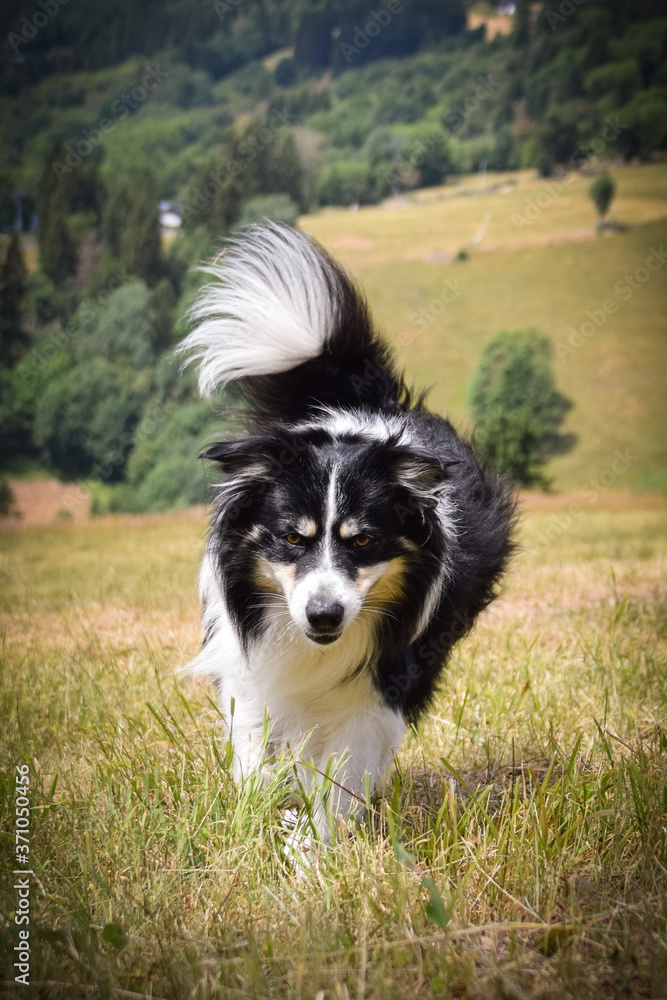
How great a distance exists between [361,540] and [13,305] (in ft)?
51.0

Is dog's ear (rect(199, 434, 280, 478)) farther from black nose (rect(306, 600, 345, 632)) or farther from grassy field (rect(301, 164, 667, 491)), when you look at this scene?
grassy field (rect(301, 164, 667, 491))

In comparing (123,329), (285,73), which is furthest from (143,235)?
(285,73)

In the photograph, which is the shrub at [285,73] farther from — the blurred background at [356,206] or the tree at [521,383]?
the tree at [521,383]

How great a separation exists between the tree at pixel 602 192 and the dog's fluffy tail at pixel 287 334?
1969cm

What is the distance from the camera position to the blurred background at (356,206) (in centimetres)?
1636

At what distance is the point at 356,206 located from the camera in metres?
19.0

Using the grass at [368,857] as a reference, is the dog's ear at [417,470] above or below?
above

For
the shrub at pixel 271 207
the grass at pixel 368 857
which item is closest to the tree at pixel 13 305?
the shrub at pixel 271 207

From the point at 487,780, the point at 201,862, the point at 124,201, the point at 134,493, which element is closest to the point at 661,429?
the point at 134,493

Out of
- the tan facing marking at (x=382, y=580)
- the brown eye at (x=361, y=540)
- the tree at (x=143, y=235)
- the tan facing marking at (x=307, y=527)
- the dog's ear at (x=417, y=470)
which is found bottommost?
the tree at (x=143, y=235)

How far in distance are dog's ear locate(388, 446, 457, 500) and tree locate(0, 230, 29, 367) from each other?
14.9 metres

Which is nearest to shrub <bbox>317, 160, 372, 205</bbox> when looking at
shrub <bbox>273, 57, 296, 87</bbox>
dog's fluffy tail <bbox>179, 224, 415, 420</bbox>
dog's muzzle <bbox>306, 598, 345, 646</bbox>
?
shrub <bbox>273, 57, 296, 87</bbox>

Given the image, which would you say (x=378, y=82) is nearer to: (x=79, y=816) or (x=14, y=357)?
(x=14, y=357)

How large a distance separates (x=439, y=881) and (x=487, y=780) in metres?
0.91
